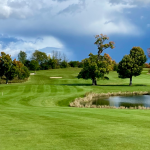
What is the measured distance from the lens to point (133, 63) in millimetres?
54250

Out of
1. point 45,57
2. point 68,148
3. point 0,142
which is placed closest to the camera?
point 68,148

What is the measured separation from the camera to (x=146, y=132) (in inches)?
289

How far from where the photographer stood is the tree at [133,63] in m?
53.7

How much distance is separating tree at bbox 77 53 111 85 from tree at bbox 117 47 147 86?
3.97m

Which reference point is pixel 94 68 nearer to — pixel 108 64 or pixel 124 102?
pixel 108 64

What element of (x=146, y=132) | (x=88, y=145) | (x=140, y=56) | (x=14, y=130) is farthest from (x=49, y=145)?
(x=140, y=56)

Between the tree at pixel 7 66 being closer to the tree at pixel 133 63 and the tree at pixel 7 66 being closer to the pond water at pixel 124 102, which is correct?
the tree at pixel 133 63

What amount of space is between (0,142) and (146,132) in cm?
503

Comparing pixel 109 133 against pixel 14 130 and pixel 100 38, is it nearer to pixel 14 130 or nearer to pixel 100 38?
pixel 14 130

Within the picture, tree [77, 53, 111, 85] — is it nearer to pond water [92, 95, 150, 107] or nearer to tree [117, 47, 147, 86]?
tree [117, 47, 147, 86]

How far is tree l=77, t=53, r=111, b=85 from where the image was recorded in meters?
53.2

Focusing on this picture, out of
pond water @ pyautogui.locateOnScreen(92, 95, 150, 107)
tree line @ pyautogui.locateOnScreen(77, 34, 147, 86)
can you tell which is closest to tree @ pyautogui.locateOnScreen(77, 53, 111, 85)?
tree line @ pyautogui.locateOnScreen(77, 34, 147, 86)

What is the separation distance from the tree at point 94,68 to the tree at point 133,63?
397cm

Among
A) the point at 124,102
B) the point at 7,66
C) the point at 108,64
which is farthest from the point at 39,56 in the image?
the point at 124,102
